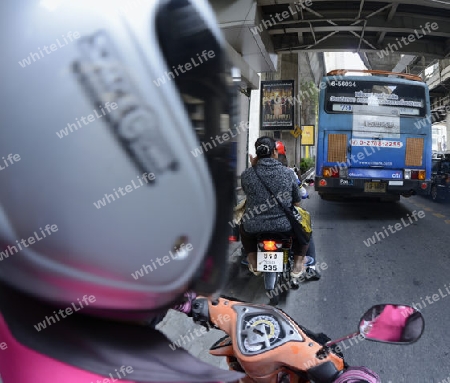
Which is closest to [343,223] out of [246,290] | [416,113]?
[416,113]

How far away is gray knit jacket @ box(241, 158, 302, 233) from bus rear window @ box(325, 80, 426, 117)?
5129 mm

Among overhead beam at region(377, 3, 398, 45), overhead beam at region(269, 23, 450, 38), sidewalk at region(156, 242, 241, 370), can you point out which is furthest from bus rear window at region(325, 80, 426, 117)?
sidewalk at region(156, 242, 241, 370)

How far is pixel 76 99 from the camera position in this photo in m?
0.65

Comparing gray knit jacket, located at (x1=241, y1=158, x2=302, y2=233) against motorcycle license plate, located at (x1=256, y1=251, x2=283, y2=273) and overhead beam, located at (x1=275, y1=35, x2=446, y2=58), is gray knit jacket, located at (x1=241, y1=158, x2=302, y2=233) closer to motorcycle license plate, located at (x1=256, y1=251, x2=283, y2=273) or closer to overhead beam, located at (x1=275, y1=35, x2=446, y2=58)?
motorcycle license plate, located at (x1=256, y1=251, x2=283, y2=273)

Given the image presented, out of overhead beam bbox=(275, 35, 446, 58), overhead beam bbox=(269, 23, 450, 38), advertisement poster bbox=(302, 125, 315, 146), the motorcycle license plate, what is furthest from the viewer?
advertisement poster bbox=(302, 125, 315, 146)

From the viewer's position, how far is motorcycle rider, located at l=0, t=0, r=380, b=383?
2.12ft

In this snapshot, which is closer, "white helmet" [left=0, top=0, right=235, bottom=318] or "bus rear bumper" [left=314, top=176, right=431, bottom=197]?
"white helmet" [left=0, top=0, right=235, bottom=318]

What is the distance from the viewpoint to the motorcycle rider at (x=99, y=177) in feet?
2.12

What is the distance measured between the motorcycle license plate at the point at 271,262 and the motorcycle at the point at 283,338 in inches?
79.1

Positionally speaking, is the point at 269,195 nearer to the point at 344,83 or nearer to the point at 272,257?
the point at 272,257

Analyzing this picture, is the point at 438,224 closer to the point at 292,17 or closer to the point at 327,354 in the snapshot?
the point at 292,17

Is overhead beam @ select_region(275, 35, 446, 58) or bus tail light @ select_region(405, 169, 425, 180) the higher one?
overhead beam @ select_region(275, 35, 446, 58)

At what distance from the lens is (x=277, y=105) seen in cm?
1555

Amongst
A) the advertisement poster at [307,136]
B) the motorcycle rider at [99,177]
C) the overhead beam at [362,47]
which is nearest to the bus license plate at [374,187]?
the overhead beam at [362,47]
